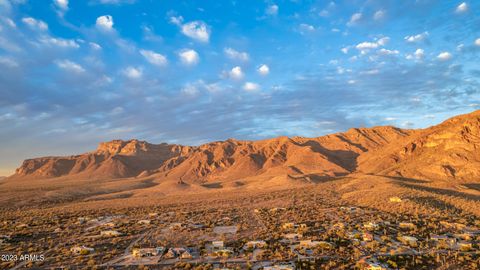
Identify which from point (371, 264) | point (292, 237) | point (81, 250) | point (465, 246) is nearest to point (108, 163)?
point (81, 250)

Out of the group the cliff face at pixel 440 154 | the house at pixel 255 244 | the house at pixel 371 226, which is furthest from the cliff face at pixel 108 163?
the house at pixel 371 226

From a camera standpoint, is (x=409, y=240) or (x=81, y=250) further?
(x=81, y=250)

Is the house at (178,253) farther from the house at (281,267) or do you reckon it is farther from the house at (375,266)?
the house at (375,266)

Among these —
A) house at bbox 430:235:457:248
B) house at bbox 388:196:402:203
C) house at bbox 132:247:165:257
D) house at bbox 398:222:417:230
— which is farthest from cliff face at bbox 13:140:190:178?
house at bbox 430:235:457:248

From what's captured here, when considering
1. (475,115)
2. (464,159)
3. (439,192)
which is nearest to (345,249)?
(439,192)

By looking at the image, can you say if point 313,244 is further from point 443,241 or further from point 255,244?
point 443,241
